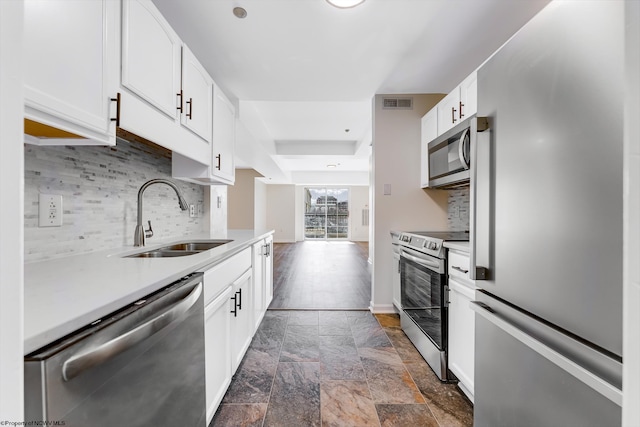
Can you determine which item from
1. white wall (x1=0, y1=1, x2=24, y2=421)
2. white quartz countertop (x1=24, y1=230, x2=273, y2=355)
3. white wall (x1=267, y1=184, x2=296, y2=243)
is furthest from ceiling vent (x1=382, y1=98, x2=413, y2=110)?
white wall (x1=267, y1=184, x2=296, y2=243)

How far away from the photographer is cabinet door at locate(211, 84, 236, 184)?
2.11 m

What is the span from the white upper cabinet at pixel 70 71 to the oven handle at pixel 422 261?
74.0 inches

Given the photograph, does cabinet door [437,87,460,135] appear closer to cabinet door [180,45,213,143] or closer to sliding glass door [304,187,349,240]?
cabinet door [180,45,213,143]

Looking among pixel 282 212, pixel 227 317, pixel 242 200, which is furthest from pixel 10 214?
pixel 282 212

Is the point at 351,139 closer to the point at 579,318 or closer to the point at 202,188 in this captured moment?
the point at 202,188

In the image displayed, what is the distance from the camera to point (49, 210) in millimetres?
1156

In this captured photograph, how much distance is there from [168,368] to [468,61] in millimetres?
2913

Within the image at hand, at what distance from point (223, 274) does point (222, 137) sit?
128cm

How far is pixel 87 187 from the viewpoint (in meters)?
1.38

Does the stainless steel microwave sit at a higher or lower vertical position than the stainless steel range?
higher

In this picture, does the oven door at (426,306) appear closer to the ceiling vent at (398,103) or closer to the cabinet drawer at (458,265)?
the cabinet drawer at (458,265)

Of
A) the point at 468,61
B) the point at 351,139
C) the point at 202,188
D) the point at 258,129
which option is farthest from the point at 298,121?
the point at 468,61

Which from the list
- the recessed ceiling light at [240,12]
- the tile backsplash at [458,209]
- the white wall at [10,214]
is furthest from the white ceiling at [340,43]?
the white wall at [10,214]

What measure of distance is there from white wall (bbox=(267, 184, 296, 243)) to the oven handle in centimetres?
751
